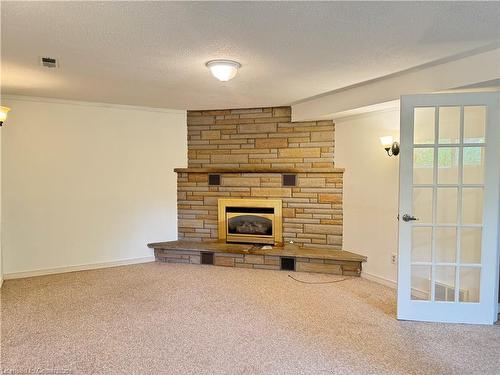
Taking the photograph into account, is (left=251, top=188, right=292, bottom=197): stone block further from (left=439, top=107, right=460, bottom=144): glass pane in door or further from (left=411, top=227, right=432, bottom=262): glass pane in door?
(left=439, top=107, right=460, bottom=144): glass pane in door

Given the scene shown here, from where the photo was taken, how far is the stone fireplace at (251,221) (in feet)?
16.6

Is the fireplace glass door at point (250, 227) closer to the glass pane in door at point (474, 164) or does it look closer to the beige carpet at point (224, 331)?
the beige carpet at point (224, 331)

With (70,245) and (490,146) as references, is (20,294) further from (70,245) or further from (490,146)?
(490,146)

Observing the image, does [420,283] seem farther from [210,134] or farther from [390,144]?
[210,134]

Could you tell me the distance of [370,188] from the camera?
4.38 metres

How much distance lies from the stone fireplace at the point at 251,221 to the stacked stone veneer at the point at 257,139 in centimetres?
58

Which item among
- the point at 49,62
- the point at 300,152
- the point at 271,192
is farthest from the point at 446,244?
the point at 49,62

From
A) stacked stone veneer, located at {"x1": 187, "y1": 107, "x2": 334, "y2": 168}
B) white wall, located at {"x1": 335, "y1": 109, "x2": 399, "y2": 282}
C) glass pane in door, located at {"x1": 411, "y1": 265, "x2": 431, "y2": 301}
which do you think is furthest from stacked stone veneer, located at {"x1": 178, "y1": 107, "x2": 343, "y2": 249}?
glass pane in door, located at {"x1": 411, "y1": 265, "x2": 431, "y2": 301}

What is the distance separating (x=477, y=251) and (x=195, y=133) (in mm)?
3895

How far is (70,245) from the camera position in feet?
15.3

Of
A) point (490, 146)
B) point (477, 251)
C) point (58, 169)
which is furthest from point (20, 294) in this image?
point (490, 146)

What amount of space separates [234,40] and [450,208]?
7.78ft

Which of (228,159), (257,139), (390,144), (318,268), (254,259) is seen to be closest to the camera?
(390,144)

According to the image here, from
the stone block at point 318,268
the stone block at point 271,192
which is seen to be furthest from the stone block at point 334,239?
the stone block at point 271,192
